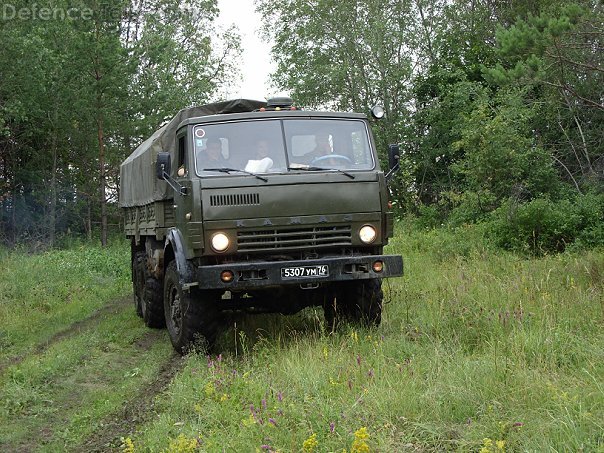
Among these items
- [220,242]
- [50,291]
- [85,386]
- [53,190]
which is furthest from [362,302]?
[53,190]

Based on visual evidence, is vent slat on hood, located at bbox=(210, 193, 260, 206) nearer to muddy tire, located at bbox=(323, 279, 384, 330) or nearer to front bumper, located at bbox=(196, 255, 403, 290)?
front bumper, located at bbox=(196, 255, 403, 290)

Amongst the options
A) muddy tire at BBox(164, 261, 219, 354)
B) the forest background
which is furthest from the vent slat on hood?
the forest background

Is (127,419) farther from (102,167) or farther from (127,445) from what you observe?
(102,167)

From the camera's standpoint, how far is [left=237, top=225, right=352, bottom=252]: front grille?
7.64 metres

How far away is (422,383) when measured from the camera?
546 cm

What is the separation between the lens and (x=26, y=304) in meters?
12.8

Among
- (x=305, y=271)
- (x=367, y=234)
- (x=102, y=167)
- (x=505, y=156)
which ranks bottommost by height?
(x=305, y=271)

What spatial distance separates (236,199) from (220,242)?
464mm

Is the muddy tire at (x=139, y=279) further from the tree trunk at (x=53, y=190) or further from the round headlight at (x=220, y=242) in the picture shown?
the tree trunk at (x=53, y=190)

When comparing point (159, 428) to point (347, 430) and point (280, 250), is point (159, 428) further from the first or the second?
point (280, 250)

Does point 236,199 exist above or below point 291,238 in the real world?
above

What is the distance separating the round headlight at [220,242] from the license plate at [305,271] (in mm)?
657

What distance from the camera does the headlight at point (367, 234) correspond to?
7.87m

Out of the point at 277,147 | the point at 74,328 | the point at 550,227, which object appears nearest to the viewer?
the point at 277,147
